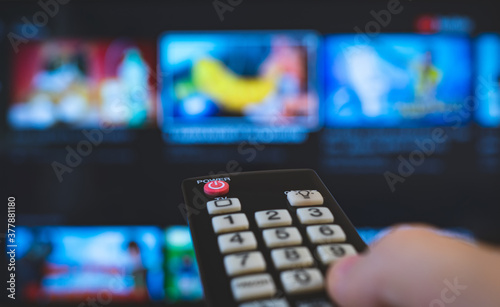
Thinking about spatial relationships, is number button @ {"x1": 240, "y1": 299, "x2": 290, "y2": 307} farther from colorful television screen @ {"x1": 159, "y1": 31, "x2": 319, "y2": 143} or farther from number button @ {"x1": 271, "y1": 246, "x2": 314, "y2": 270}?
colorful television screen @ {"x1": 159, "y1": 31, "x2": 319, "y2": 143}

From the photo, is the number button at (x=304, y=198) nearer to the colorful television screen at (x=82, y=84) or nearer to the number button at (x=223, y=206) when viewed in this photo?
the number button at (x=223, y=206)

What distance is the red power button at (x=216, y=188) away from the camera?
474 mm

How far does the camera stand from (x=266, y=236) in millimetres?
405

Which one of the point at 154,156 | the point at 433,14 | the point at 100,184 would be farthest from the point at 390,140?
the point at 100,184

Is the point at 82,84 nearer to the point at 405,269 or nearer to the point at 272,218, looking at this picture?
the point at 272,218

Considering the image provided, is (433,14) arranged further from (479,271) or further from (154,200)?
(479,271)

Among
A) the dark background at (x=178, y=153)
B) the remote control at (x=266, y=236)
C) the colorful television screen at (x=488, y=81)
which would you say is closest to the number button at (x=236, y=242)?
the remote control at (x=266, y=236)

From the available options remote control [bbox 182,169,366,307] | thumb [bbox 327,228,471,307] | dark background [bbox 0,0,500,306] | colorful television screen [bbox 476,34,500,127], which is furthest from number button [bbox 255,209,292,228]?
colorful television screen [bbox 476,34,500,127]

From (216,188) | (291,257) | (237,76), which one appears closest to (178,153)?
(237,76)

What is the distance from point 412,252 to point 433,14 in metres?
0.95

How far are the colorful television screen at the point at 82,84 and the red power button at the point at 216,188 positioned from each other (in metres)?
0.63

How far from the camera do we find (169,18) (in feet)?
3.54

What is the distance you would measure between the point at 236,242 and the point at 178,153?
0.71 meters

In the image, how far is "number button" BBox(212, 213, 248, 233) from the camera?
41 cm
